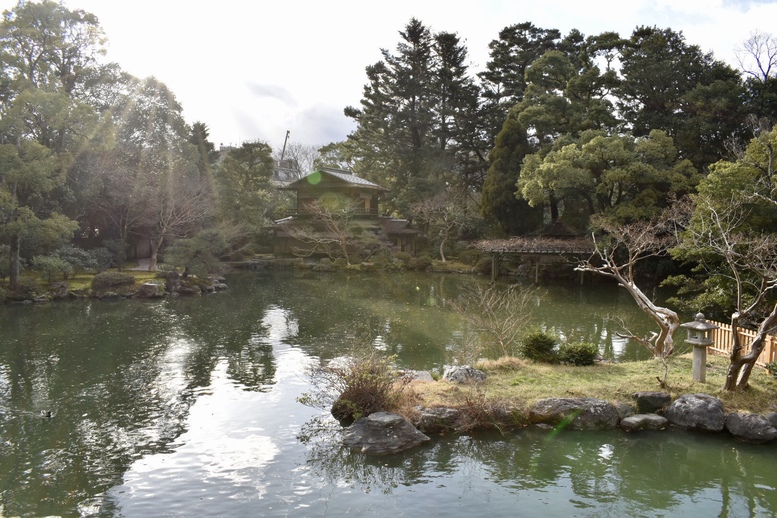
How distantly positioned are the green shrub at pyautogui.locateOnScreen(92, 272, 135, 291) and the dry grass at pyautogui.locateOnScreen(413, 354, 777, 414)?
58.0 feet

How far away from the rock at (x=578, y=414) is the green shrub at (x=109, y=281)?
19989 mm

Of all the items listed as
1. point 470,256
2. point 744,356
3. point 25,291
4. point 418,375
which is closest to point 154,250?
point 25,291

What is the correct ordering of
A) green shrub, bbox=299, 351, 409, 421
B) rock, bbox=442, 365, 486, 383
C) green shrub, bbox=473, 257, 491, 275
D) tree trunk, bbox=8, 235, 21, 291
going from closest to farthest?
1. green shrub, bbox=299, 351, 409, 421
2. rock, bbox=442, 365, 486, 383
3. tree trunk, bbox=8, 235, 21, 291
4. green shrub, bbox=473, 257, 491, 275

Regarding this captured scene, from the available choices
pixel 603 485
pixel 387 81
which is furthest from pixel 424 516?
pixel 387 81

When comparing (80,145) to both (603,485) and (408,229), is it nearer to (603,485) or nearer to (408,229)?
(408,229)

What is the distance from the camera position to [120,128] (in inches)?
1242

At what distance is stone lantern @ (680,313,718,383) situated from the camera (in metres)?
9.92

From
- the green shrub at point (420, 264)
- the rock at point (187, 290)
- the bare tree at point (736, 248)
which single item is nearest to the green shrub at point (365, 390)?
the bare tree at point (736, 248)

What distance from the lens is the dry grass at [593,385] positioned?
373 inches

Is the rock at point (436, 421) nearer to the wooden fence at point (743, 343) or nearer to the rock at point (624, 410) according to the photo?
the rock at point (624, 410)

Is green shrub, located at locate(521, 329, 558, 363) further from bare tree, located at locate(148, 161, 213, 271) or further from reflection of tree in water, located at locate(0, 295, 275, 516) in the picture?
bare tree, located at locate(148, 161, 213, 271)

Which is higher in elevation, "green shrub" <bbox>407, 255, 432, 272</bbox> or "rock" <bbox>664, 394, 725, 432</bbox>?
"green shrub" <bbox>407, 255, 432, 272</bbox>

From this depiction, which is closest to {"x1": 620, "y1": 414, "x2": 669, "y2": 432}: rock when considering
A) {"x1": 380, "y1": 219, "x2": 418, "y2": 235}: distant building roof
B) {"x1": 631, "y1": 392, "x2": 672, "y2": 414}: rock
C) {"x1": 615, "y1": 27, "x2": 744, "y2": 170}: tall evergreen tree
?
{"x1": 631, "y1": 392, "x2": 672, "y2": 414}: rock

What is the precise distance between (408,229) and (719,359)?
27.3m
